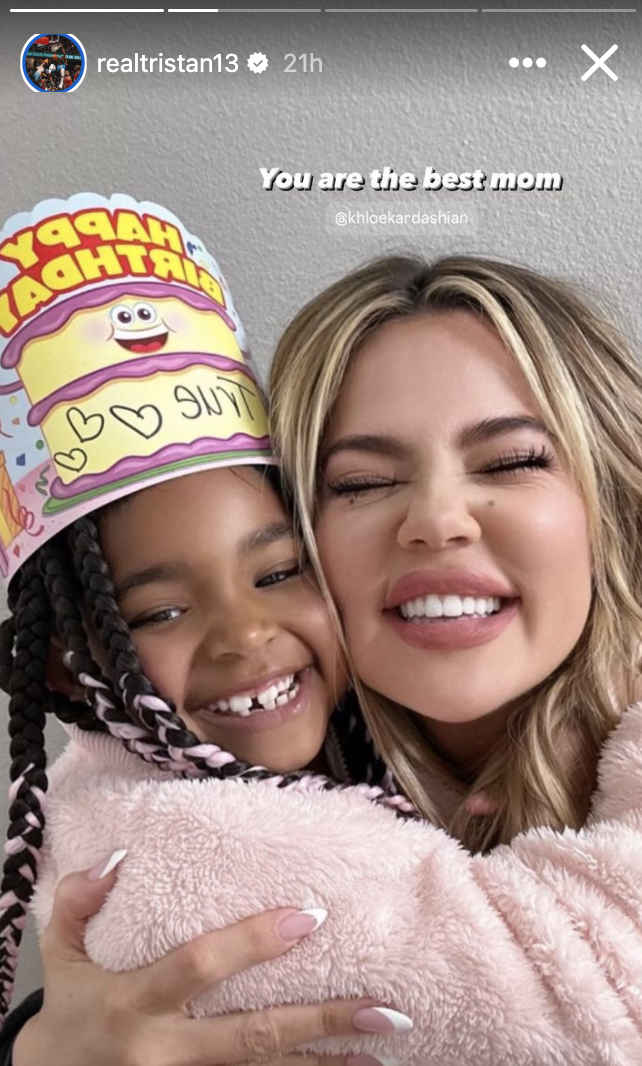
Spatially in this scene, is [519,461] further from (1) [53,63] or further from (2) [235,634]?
(1) [53,63]

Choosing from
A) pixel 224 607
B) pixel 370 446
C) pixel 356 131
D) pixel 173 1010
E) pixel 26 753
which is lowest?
pixel 173 1010

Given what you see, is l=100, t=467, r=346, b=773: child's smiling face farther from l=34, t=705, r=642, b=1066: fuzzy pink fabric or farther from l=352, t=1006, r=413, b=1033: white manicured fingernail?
l=352, t=1006, r=413, b=1033: white manicured fingernail

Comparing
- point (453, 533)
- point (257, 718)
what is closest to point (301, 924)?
point (257, 718)

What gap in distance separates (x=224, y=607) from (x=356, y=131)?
414mm

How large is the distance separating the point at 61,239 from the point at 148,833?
0.44 m

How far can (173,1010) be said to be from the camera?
0.62 m

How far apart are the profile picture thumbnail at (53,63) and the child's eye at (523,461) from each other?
0.47 m

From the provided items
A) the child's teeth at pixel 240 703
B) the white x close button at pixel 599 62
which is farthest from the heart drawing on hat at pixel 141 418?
the white x close button at pixel 599 62

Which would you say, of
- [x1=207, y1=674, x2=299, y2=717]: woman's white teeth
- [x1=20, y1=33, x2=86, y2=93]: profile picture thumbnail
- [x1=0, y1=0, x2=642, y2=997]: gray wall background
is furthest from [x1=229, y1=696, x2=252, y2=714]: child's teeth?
[x1=20, y1=33, x2=86, y2=93]: profile picture thumbnail

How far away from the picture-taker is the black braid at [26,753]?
2.40 feet

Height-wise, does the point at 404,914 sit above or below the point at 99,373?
below

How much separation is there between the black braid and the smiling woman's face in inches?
8.9

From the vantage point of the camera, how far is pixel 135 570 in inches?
28.7

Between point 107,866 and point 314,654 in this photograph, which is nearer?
point 107,866
